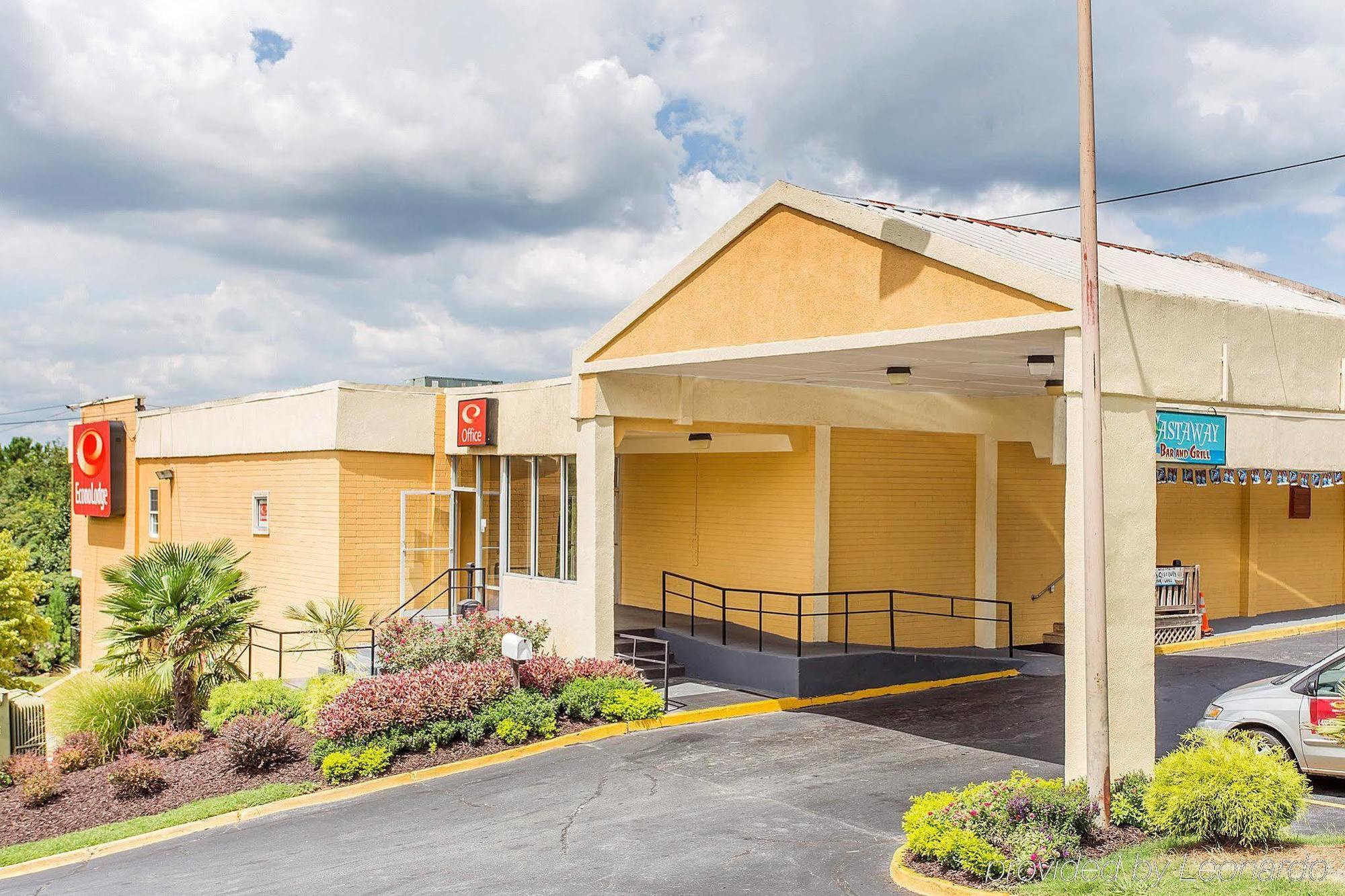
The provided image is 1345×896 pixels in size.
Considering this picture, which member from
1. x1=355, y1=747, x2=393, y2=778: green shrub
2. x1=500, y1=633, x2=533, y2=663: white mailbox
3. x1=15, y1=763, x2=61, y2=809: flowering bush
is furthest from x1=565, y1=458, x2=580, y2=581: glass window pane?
x1=15, y1=763, x2=61, y2=809: flowering bush

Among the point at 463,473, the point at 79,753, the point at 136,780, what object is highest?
the point at 463,473

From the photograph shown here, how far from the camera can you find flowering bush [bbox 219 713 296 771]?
15.1 meters

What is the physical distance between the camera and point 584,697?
15922 millimetres

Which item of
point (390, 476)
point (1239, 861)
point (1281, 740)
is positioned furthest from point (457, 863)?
point (390, 476)

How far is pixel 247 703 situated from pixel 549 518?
5.64 metres

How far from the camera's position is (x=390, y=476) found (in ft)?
75.1

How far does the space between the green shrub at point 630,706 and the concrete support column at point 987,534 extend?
8.01m

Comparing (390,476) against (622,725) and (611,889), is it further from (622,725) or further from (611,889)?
(611,889)

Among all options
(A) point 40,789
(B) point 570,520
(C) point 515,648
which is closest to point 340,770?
(C) point 515,648

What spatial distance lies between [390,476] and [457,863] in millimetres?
13048

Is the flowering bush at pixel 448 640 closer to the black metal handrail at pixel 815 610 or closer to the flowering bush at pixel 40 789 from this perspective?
the black metal handrail at pixel 815 610

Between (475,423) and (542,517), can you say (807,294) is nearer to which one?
(542,517)

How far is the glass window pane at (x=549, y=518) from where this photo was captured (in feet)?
66.5

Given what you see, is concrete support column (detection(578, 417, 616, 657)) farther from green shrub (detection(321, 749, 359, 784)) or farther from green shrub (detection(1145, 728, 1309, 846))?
green shrub (detection(1145, 728, 1309, 846))
